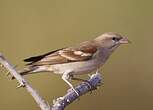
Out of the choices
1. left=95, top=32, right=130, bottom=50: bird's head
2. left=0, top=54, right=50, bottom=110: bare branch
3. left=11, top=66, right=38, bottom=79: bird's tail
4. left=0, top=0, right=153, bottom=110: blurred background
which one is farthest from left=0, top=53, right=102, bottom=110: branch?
left=0, top=0, right=153, bottom=110: blurred background

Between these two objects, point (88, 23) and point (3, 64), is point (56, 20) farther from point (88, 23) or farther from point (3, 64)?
point (3, 64)

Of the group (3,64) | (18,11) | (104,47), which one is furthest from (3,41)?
(3,64)

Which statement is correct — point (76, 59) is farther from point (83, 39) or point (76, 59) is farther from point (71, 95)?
point (83, 39)

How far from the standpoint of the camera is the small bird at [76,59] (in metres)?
4.27

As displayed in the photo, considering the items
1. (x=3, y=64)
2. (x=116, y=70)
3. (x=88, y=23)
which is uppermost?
(x=3, y=64)

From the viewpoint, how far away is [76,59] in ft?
14.8

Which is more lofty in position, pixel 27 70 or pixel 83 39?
pixel 27 70

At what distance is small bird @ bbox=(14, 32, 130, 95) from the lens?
14.0 ft

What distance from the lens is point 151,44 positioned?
275 inches

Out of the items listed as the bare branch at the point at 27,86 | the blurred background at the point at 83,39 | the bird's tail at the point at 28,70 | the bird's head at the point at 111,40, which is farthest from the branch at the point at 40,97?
the blurred background at the point at 83,39

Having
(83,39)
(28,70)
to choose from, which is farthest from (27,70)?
(83,39)

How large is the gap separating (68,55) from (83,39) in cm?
229

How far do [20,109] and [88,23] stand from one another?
1.23m

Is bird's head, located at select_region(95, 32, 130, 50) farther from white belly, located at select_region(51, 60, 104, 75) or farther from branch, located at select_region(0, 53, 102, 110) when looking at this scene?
branch, located at select_region(0, 53, 102, 110)
